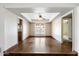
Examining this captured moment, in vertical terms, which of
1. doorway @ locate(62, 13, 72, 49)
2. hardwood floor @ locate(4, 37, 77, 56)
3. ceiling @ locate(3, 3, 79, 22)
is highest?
ceiling @ locate(3, 3, 79, 22)

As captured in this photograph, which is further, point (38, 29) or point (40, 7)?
point (38, 29)

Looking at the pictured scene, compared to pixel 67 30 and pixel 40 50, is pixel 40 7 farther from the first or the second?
pixel 67 30

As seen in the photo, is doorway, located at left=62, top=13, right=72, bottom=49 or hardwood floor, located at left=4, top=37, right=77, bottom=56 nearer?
hardwood floor, located at left=4, top=37, right=77, bottom=56

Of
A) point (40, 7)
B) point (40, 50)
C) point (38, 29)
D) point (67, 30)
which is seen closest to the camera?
point (40, 7)

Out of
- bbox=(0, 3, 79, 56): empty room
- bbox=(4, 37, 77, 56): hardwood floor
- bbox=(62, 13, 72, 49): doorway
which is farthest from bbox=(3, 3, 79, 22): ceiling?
bbox=(62, 13, 72, 49): doorway

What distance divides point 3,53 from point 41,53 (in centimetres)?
161

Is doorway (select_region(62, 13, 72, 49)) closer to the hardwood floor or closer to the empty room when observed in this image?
the empty room

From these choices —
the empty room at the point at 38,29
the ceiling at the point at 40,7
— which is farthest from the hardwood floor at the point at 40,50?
the ceiling at the point at 40,7

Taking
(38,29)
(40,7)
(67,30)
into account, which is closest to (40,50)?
(40,7)

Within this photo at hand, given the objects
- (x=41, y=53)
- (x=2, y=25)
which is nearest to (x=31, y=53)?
(x=41, y=53)

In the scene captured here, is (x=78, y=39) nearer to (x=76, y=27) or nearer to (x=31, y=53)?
(x=76, y=27)

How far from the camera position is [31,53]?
5.05 meters

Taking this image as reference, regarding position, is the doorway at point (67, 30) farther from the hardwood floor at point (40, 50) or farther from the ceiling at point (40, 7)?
the ceiling at point (40, 7)

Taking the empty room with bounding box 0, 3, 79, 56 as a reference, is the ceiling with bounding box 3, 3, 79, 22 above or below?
above
